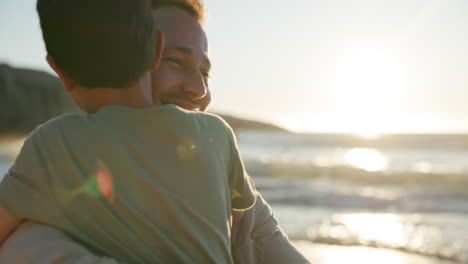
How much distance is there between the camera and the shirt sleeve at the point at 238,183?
1021 mm

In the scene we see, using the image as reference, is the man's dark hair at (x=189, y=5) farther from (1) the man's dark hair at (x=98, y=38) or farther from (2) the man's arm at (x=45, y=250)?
(2) the man's arm at (x=45, y=250)

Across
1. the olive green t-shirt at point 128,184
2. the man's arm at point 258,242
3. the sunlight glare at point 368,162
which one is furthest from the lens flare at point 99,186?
the sunlight glare at point 368,162

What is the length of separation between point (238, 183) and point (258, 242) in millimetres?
226

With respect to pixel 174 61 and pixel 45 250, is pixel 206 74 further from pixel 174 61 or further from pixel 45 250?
pixel 45 250

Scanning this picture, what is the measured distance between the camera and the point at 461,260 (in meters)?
5.30

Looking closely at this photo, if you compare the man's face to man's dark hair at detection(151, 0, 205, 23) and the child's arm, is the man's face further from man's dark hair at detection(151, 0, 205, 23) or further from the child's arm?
the child's arm

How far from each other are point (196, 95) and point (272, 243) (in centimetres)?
45

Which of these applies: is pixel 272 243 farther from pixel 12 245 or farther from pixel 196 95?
pixel 12 245

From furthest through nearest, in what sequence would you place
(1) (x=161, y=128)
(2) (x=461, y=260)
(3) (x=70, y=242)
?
(2) (x=461, y=260), (1) (x=161, y=128), (3) (x=70, y=242)

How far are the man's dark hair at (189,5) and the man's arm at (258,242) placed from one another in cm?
61

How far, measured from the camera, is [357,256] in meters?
5.39

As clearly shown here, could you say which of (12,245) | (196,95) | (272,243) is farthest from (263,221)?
(12,245)

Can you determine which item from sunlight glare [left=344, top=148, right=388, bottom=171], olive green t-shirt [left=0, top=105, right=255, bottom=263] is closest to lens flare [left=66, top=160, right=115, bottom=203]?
olive green t-shirt [left=0, top=105, right=255, bottom=263]

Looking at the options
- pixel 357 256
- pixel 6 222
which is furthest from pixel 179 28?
pixel 357 256
